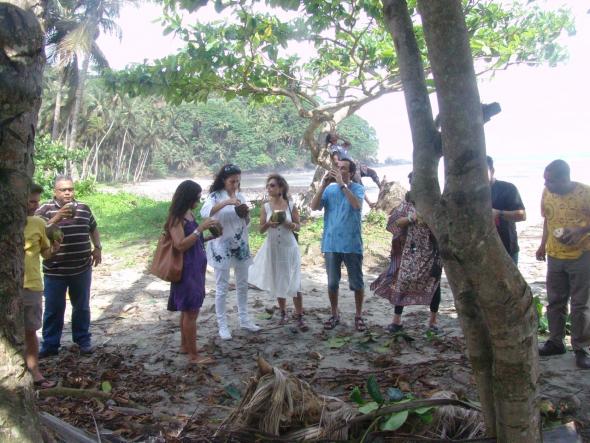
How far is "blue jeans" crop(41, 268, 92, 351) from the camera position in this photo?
Result: 16.6 feet

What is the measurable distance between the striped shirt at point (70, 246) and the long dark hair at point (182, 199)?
900mm

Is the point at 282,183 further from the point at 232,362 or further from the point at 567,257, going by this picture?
the point at 567,257

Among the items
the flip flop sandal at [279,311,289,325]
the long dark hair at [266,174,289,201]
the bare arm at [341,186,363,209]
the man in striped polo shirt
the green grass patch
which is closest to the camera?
the man in striped polo shirt

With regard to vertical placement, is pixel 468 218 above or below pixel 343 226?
above

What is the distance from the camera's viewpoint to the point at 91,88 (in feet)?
150

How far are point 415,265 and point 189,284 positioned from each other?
84.4 inches

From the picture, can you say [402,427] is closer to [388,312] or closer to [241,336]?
[241,336]

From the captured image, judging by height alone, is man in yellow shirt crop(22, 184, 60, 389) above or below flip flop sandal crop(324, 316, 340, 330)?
above

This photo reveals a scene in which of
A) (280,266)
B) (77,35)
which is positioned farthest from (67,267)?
(77,35)

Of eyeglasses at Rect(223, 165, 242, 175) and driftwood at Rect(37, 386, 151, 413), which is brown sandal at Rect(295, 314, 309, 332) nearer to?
eyeglasses at Rect(223, 165, 242, 175)

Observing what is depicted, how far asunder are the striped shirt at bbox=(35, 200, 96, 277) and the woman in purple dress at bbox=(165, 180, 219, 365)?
87cm

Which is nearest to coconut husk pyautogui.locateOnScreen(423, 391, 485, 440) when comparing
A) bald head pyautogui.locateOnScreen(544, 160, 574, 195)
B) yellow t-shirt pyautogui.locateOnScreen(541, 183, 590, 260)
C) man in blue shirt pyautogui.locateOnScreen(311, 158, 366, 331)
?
yellow t-shirt pyautogui.locateOnScreen(541, 183, 590, 260)

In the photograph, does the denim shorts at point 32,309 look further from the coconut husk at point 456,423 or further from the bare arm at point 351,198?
the coconut husk at point 456,423

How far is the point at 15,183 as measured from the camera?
227cm
